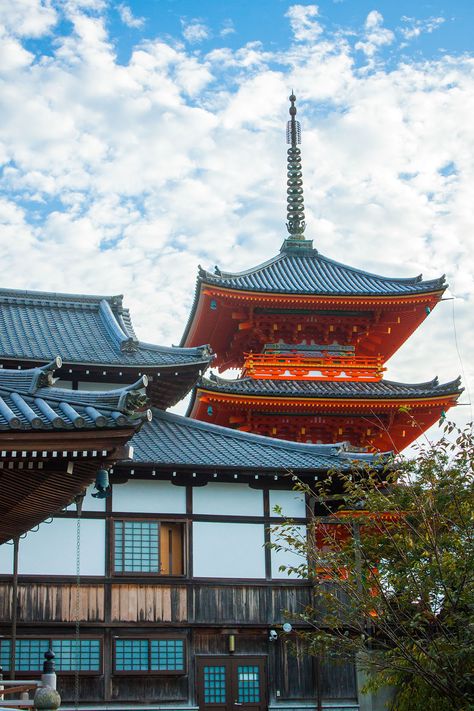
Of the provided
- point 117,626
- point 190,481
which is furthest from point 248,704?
point 190,481

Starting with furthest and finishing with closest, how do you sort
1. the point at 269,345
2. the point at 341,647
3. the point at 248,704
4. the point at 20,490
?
the point at 269,345, the point at 248,704, the point at 341,647, the point at 20,490

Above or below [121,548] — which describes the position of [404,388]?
above

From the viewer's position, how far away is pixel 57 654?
23.3 meters

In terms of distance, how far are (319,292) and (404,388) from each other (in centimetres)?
456

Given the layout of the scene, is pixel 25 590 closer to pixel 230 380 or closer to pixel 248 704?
pixel 248 704

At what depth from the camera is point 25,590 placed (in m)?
23.3

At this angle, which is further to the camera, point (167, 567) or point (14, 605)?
point (167, 567)

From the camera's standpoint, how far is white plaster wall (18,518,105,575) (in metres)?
23.6

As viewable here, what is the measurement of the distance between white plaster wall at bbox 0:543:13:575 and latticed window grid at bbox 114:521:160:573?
8.40ft

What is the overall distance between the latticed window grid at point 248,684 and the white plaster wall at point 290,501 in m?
4.03

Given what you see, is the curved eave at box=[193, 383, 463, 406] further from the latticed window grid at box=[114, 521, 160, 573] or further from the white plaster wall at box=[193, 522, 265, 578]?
the latticed window grid at box=[114, 521, 160, 573]

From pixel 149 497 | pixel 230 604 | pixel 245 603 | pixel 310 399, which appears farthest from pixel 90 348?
pixel 245 603

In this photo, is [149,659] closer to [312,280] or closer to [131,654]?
[131,654]

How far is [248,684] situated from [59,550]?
5801 millimetres
